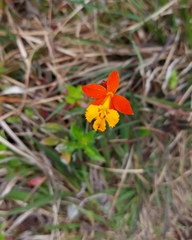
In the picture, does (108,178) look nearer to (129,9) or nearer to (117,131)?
(117,131)

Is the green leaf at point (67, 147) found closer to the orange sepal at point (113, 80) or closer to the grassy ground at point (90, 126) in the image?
the grassy ground at point (90, 126)

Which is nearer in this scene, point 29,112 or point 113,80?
point 113,80

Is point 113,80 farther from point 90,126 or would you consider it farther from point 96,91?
point 90,126

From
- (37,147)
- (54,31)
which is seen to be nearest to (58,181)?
(37,147)

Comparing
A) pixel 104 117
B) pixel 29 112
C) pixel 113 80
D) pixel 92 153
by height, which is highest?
pixel 113 80

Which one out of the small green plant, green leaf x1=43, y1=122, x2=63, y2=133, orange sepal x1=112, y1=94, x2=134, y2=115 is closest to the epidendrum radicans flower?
orange sepal x1=112, y1=94, x2=134, y2=115

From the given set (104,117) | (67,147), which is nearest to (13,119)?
(67,147)

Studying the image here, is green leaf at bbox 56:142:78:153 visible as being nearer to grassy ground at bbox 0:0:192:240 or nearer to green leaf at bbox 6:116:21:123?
grassy ground at bbox 0:0:192:240
